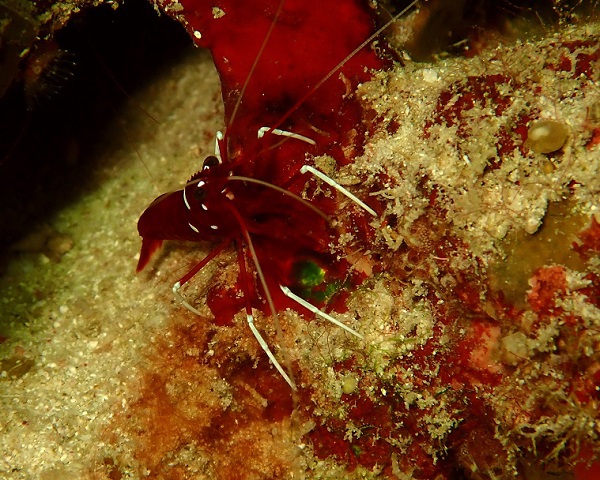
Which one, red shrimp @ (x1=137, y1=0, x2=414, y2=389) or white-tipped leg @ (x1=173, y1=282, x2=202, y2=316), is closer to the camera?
red shrimp @ (x1=137, y1=0, x2=414, y2=389)

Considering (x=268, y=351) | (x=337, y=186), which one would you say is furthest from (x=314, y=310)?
(x=337, y=186)

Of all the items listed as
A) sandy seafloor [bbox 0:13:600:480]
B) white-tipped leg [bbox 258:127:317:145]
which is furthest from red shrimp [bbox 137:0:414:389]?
sandy seafloor [bbox 0:13:600:480]

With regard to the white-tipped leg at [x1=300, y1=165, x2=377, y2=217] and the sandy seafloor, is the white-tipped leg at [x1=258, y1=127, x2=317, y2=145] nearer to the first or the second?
the white-tipped leg at [x1=300, y1=165, x2=377, y2=217]

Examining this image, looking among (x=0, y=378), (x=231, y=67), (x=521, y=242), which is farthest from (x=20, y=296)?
(x=521, y=242)

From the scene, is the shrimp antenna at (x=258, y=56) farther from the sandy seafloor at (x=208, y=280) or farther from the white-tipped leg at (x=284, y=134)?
the sandy seafloor at (x=208, y=280)

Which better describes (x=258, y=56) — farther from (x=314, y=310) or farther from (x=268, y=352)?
(x=268, y=352)

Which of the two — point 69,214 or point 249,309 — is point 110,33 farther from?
point 249,309
